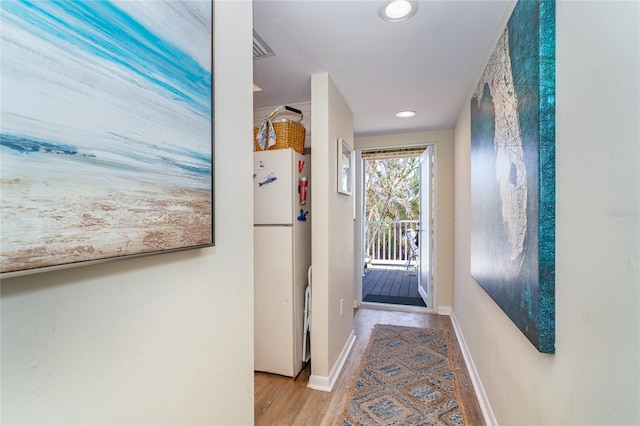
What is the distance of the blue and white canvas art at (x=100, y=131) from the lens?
45 cm

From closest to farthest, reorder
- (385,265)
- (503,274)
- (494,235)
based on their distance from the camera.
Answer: (503,274), (494,235), (385,265)

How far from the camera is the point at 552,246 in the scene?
0.96 metres

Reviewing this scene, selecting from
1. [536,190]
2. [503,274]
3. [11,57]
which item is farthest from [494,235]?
A: [11,57]

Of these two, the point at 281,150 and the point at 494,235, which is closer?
the point at 494,235

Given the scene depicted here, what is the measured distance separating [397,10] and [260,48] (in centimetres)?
81

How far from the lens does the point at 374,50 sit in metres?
1.82

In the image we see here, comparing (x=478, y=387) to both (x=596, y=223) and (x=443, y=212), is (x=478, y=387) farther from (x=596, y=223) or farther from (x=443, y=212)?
(x=443, y=212)

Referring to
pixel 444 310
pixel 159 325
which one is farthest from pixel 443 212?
pixel 159 325

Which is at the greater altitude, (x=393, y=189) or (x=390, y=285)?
(x=393, y=189)

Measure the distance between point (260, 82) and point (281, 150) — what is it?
1.81 ft

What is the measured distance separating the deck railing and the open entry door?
211 cm

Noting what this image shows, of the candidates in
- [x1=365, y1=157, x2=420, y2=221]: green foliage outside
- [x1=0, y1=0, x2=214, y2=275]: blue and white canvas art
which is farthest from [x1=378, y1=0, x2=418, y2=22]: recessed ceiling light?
[x1=365, y1=157, x2=420, y2=221]: green foliage outside

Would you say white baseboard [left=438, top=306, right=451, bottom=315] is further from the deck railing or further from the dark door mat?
the deck railing

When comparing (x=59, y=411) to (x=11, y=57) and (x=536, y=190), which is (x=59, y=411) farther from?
(x=536, y=190)
